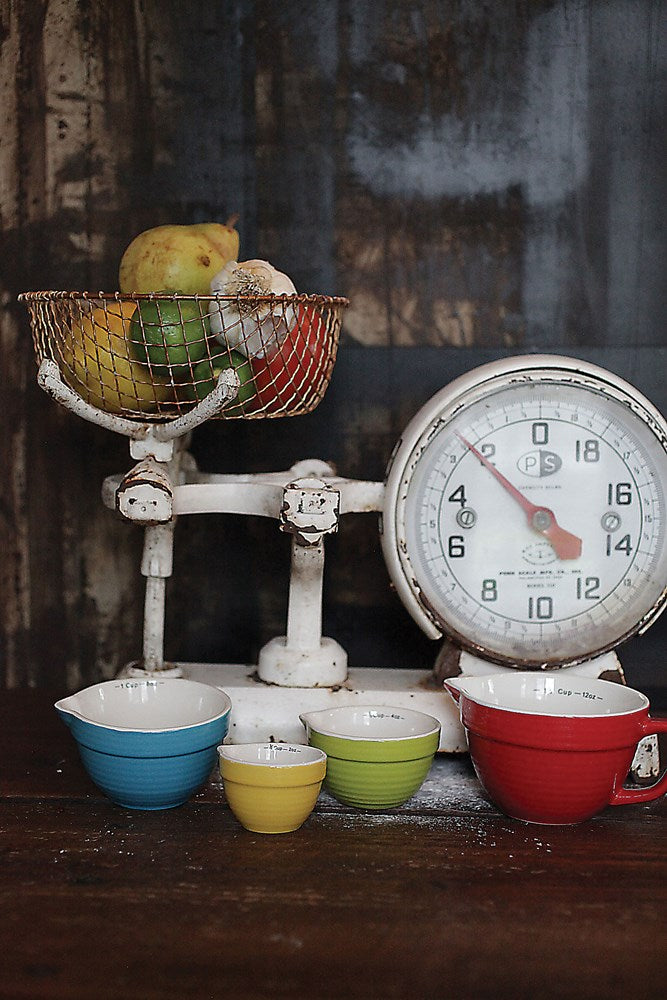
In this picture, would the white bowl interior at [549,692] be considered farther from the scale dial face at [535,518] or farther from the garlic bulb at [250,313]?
the garlic bulb at [250,313]

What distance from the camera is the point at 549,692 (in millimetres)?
1082

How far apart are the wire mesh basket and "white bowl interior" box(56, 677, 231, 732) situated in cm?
27

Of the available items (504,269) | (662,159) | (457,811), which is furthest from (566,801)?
(662,159)

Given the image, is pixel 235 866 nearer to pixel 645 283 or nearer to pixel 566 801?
pixel 566 801

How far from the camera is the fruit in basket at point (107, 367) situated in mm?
1077

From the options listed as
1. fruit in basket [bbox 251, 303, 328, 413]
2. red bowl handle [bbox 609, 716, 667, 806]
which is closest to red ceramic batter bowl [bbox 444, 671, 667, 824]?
red bowl handle [bbox 609, 716, 667, 806]

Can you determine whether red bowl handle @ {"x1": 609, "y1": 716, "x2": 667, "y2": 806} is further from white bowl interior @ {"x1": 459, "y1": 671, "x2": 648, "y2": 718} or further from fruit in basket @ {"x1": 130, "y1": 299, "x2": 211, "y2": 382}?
fruit in basket @ {"x1": 130, "y1": 299, "x2": 211, "y2": 382}

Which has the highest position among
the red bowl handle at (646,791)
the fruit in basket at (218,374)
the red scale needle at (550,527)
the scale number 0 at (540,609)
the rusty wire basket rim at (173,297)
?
the rusty wire basket rim at (173,297)

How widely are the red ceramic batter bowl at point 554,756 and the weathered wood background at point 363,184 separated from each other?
436 millimetres

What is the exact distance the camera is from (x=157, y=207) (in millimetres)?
1389

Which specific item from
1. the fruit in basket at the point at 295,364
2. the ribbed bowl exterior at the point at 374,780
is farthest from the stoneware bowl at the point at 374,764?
the fruit in basket at the point at 295,364

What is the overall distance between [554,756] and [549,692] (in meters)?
0.14

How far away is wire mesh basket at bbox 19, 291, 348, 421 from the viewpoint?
3.47 ft

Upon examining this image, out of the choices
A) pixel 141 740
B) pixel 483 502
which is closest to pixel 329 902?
pixel 141 740
